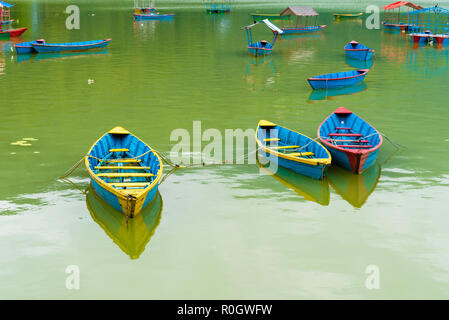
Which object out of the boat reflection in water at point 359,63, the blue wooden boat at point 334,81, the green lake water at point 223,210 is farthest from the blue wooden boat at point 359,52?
the green lake water at point 223,210

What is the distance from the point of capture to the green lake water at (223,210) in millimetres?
12523

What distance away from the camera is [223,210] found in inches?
642

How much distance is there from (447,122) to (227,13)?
9080cm

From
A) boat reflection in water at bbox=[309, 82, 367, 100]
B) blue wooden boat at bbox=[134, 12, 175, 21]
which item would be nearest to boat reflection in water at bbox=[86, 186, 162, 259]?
boat reflection in water at bbox=[309, 82, 367, 100]

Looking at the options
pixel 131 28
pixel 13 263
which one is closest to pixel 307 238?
pixel 13 263

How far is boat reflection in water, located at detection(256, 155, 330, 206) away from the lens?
56.4 ft

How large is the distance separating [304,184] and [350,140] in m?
3.48

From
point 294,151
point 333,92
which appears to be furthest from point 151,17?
point 294,151

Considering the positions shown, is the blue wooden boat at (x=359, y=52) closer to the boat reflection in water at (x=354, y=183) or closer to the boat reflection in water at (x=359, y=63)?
the boat reflection in water at (x=359, y=63)

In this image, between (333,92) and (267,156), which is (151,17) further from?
(267,156)

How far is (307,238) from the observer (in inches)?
571

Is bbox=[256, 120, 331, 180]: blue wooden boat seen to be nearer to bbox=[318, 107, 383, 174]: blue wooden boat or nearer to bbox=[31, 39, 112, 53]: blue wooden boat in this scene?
bbox=[318, 107, 383, 174]: blue wooden boat

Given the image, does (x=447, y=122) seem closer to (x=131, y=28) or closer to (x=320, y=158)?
(x=320, y=158)

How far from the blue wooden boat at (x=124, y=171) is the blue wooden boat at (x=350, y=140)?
626 cm
